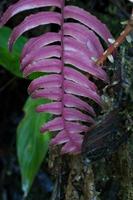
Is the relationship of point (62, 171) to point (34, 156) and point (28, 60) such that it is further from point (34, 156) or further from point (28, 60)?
point (28, 60)

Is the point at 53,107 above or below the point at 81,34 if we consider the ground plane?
below

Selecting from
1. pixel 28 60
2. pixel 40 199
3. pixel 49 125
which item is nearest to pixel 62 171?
pixel 49 125

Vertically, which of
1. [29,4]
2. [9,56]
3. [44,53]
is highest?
[9,56]

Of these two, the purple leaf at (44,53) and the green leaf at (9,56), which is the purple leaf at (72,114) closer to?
the purple leaf at (44,53)

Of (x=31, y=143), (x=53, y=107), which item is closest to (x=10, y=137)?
(x=31, y=143)

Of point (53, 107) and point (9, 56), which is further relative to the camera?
point (9, 56)

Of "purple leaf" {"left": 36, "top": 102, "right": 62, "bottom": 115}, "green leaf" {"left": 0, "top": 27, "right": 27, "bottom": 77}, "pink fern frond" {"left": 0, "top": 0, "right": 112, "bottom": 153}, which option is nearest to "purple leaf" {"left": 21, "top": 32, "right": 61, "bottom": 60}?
"pink fern frond" {"left": 0, "top": 0, "right": 112, "bottom": 153}

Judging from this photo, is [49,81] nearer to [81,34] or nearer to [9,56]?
[81,34]

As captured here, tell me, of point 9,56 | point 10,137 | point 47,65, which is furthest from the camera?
point 10,137

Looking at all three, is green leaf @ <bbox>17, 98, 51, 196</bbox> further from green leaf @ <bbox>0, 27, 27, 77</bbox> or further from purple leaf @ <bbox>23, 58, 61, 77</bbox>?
purple leaf @ <bbox>23, 58, 61, 77</bbox>
